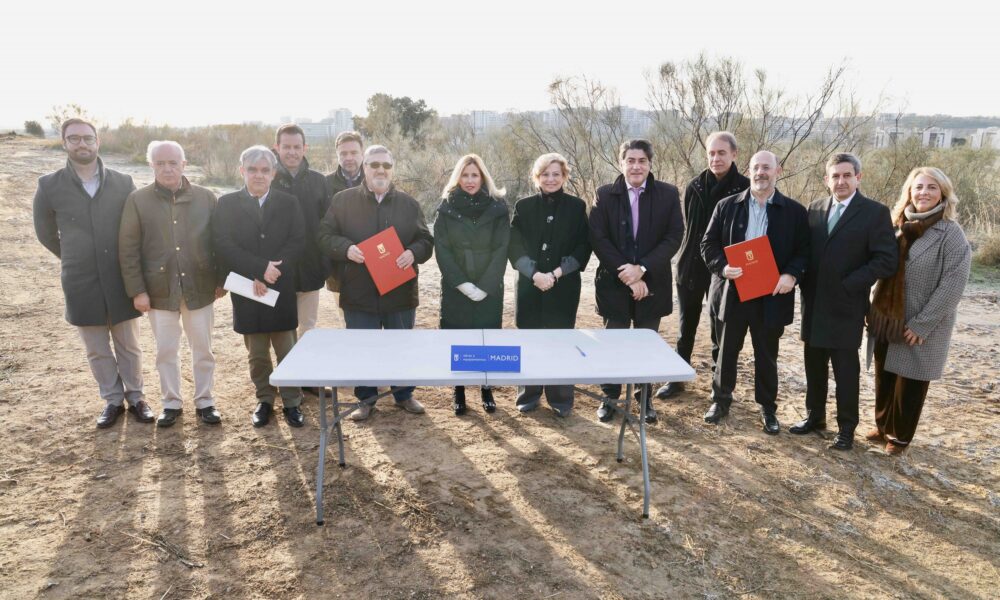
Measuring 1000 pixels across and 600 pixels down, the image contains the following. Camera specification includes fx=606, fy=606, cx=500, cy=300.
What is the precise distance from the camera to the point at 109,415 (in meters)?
4.36

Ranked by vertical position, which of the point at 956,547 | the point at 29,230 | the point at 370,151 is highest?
the point at 370,151

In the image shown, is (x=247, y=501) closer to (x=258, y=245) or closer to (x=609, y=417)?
(x=258, y=245)

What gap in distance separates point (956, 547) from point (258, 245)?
4562 mm

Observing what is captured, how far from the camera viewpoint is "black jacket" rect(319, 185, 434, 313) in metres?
4.41

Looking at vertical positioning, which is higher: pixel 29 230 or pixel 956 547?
pixel 29 230

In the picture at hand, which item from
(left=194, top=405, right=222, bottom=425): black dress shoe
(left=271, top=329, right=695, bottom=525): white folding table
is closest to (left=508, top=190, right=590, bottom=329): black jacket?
(left=271, top=329, right=695, bottom=525): white folding table

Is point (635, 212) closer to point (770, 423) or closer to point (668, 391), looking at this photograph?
point (668, 391)

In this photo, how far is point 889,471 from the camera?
12.7 feet

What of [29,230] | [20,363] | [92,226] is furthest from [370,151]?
[29,230]

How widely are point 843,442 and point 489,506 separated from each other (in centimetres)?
249

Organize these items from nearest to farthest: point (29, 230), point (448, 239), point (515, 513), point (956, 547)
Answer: point (956, 547)
point (515, 513)
point (448, 239)
point (29, 230)

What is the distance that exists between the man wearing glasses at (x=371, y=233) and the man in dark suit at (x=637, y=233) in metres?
1.32

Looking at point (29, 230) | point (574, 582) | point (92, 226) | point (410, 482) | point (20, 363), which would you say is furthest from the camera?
point (29, 230)

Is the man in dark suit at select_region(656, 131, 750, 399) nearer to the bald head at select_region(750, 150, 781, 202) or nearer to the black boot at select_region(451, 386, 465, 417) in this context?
the bald head at select_region(750, 150, 781, 202)
